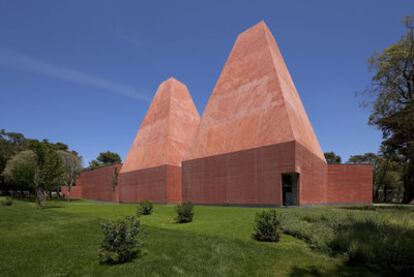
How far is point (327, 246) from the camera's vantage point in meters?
8.93

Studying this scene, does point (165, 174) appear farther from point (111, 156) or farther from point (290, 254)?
point (111, 156)

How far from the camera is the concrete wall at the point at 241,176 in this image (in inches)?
851

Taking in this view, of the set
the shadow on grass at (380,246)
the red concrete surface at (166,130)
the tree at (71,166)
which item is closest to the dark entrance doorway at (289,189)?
the shadow on grass at (380,246)

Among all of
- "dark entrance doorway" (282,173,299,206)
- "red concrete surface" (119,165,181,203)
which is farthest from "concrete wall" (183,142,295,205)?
"red concrete surface" (119,165,181,203)

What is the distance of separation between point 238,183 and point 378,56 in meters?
16.0

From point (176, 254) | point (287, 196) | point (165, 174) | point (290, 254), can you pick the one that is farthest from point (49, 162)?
point (290, 254)

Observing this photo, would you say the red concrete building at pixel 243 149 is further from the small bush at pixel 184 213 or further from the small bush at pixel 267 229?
the small bush at pixel 267 229

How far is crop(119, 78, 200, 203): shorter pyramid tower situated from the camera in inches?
1289

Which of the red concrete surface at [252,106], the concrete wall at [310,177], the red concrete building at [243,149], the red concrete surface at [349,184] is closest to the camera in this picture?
the concrete wall at [310,177]

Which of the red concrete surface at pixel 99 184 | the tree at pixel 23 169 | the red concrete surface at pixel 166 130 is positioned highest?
the red concrete surface at pixel 166 130

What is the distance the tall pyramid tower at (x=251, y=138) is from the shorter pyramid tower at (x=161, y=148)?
3.17 m

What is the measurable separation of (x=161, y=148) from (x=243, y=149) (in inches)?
519

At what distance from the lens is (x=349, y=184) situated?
104ft

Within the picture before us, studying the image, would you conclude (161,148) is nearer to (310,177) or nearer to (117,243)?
(310,177)
